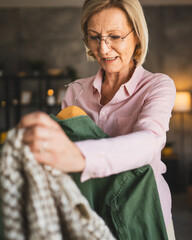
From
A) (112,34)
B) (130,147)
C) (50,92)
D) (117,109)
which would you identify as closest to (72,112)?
(130,147)

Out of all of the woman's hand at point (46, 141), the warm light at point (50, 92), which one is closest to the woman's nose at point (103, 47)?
the woman's hand at point (46, 141)

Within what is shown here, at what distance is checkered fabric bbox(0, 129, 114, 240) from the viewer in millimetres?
574

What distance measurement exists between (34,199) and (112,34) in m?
0.80

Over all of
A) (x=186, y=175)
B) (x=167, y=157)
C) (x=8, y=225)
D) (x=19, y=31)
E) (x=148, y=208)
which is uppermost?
(x=19, y=31)

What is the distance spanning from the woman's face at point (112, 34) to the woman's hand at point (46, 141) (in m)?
0.67

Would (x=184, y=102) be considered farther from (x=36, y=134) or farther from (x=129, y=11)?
(x=36, y=134)

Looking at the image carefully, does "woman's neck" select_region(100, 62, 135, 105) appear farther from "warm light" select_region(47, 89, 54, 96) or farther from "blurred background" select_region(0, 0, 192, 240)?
"warm light" select_region(47, 89, 54, 96)

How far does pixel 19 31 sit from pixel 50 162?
6.62m

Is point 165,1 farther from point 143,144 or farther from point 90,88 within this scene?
point 143,144

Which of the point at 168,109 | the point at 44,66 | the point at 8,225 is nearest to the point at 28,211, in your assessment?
the point at 8,225

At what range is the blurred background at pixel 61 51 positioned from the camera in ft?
21.5

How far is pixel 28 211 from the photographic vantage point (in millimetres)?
578

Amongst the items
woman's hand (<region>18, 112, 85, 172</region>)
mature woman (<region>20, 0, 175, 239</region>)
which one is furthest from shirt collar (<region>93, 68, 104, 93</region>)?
woman's hand (<region>18, 112, 85, 172</region>)

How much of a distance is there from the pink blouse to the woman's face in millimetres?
90
